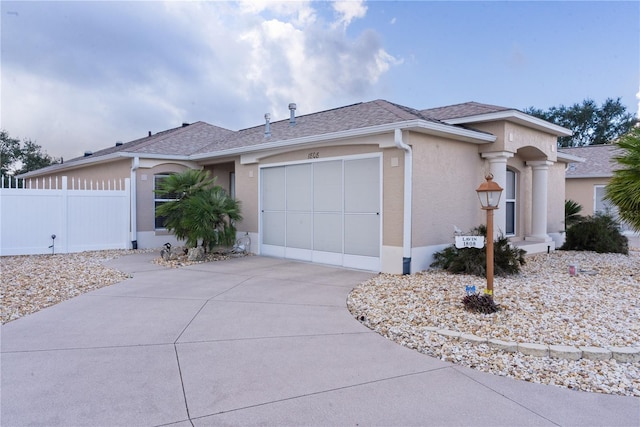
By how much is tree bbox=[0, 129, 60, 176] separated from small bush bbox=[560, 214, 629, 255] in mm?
35793

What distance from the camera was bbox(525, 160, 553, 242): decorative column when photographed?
39.5 ft

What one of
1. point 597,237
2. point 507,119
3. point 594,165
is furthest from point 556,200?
point 594,165

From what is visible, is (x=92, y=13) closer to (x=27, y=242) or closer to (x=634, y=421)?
(x=27, y=242)

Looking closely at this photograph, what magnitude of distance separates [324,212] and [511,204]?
6.31 meters

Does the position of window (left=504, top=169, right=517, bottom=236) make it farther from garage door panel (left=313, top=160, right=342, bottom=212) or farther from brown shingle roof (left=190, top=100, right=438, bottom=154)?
garage door panel (left=313, top=160, right=342, bottom=212)

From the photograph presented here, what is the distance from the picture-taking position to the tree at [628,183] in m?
7.07

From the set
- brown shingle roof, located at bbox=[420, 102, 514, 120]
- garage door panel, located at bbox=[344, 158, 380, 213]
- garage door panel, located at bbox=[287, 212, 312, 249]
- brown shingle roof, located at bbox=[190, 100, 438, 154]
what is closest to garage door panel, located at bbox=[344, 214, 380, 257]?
garage door panel, located at bbox=[344, 158, 380, 213]

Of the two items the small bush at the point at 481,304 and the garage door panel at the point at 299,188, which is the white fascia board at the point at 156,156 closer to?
the garage door panel at the point at 299,188

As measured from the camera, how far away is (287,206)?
1060cm

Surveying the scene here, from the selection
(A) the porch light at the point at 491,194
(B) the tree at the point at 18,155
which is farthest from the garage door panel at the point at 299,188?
(B) the tree at the point at 18,155

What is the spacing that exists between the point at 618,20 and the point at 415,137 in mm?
8518

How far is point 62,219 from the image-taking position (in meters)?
11.3

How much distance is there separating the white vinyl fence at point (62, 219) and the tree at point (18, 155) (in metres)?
23.5

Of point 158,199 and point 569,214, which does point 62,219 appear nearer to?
point 158,199
